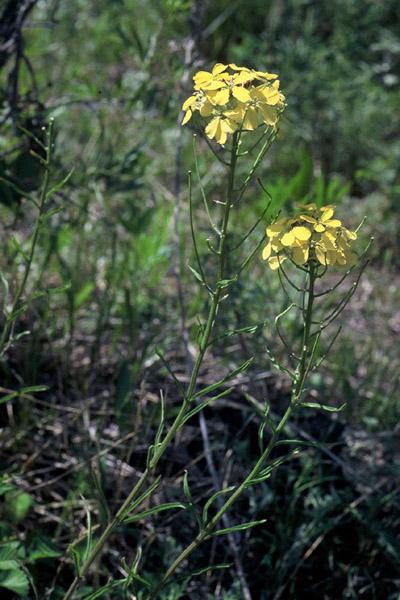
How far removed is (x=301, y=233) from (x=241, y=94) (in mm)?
219

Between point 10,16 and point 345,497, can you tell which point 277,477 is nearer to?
point 345,497

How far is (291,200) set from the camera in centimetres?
333

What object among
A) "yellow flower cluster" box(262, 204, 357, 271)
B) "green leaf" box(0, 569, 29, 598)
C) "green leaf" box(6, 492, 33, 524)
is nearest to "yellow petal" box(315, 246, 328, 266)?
"yellow flower cluster" box(262, 204, 357, 271)

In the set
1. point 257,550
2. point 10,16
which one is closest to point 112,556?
point 257,550

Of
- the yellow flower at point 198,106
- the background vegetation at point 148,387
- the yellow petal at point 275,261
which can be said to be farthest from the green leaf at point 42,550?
the yellow flower at point 198,106

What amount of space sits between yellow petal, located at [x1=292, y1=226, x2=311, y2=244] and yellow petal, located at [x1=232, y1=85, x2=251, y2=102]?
0.20 m

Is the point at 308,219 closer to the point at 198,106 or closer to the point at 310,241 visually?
the point at 310,241

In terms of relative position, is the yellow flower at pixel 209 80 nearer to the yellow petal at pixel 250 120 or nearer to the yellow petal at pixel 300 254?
the yellow petal at pixel 250 120

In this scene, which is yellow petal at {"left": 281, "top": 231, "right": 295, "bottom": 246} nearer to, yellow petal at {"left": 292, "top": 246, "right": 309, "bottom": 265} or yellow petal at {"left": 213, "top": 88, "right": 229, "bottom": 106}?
yellow petal at {"left": 292, "top": 246, "right": 309, "bottom": 265}

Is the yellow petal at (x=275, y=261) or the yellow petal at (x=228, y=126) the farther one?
the yellow petal at (x=275, y=261)

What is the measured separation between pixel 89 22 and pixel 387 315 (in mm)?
3086

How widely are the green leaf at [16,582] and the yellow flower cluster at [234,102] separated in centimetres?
98

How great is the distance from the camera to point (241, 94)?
112 cm

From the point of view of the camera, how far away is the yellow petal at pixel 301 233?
45.8 inches
